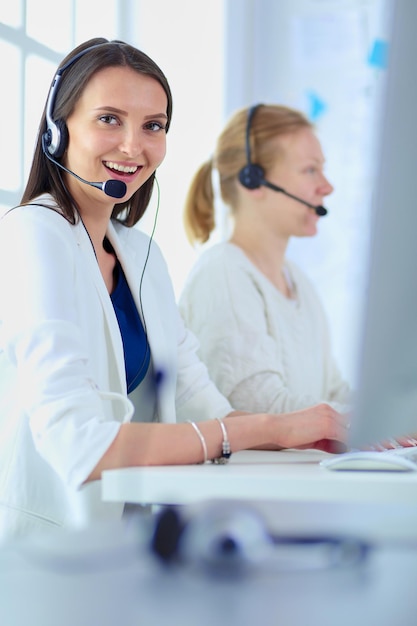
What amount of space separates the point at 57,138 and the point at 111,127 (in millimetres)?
105

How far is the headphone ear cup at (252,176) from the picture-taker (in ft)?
6.82

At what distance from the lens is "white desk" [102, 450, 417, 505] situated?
78 centimetres

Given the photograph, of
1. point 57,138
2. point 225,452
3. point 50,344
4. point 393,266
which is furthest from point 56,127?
point 393,266

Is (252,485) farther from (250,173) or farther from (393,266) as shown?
(250,173)

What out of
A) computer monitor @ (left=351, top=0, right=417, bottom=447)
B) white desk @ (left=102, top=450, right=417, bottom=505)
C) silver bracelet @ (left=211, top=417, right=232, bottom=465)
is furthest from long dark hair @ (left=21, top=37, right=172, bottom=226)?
computer monitor @ (left=351, top=0, right=417, bottom=447)

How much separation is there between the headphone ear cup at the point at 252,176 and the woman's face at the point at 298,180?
0.03 metres

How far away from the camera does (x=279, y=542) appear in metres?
0.49

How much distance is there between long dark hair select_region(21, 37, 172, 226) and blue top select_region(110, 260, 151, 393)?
0.18 metres

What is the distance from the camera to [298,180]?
2135mm

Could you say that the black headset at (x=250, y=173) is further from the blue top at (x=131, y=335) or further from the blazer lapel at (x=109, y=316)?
the blazer lapel at (x=109, y=316)

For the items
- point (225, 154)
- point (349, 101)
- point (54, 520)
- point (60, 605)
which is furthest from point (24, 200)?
point (349, 101)

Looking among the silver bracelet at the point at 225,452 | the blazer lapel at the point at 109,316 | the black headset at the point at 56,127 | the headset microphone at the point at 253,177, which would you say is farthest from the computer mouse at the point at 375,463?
the headset microphone at the point at 253,177

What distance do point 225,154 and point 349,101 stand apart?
4.13ft

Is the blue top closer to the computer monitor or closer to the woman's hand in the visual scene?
the woman's hand
